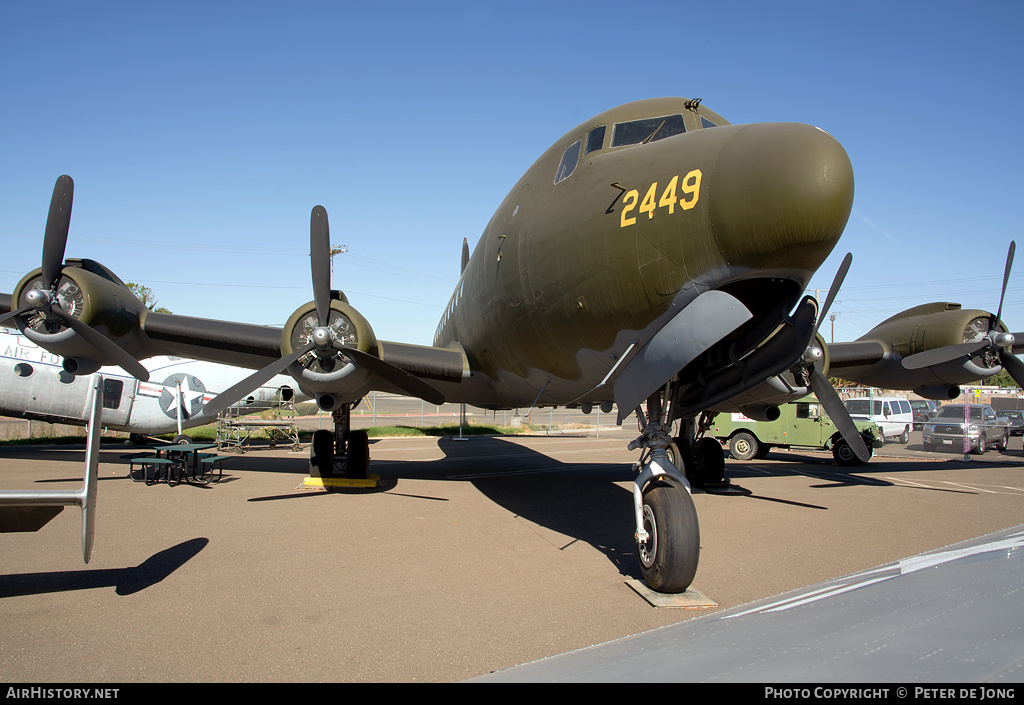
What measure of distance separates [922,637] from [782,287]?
3.41 m

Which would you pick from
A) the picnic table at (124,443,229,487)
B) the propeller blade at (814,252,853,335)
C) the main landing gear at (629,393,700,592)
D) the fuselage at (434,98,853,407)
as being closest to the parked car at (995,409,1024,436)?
the propeller blade at (814,252,853,335)

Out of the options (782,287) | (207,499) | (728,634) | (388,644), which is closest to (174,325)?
(207,499)

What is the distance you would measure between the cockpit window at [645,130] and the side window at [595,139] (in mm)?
124

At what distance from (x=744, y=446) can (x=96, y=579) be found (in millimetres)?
17534

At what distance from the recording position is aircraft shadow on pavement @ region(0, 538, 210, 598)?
4.91 m

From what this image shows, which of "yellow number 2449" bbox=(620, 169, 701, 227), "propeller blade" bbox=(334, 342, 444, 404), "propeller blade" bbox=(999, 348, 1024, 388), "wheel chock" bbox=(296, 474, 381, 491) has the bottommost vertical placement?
"wheel chock" bbox=(296, 474, 381, 491)

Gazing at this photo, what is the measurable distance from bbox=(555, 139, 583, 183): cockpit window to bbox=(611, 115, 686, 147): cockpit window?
16.7 inches

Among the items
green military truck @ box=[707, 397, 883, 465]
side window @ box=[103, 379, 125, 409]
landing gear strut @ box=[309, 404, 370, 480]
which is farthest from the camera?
green military truck @ box=[707, 397, 883, 465]

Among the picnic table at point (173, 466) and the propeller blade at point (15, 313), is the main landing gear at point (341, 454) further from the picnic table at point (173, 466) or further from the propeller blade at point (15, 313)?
the propeller blade at point (15, 313)

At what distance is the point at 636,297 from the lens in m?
4.58

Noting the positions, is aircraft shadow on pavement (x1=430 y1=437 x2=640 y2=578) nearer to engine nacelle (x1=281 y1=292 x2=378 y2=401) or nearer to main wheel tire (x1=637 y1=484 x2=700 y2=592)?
main wheel tire (x1=637 y1=484 x2=700 y2=592)

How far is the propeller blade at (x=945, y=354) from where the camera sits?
10.7 m

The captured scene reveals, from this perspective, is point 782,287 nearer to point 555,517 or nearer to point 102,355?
point 555,517

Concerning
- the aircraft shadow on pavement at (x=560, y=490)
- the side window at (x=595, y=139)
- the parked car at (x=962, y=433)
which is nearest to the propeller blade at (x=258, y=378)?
the aircraft shadow on pavement at (x=560, y=490)
